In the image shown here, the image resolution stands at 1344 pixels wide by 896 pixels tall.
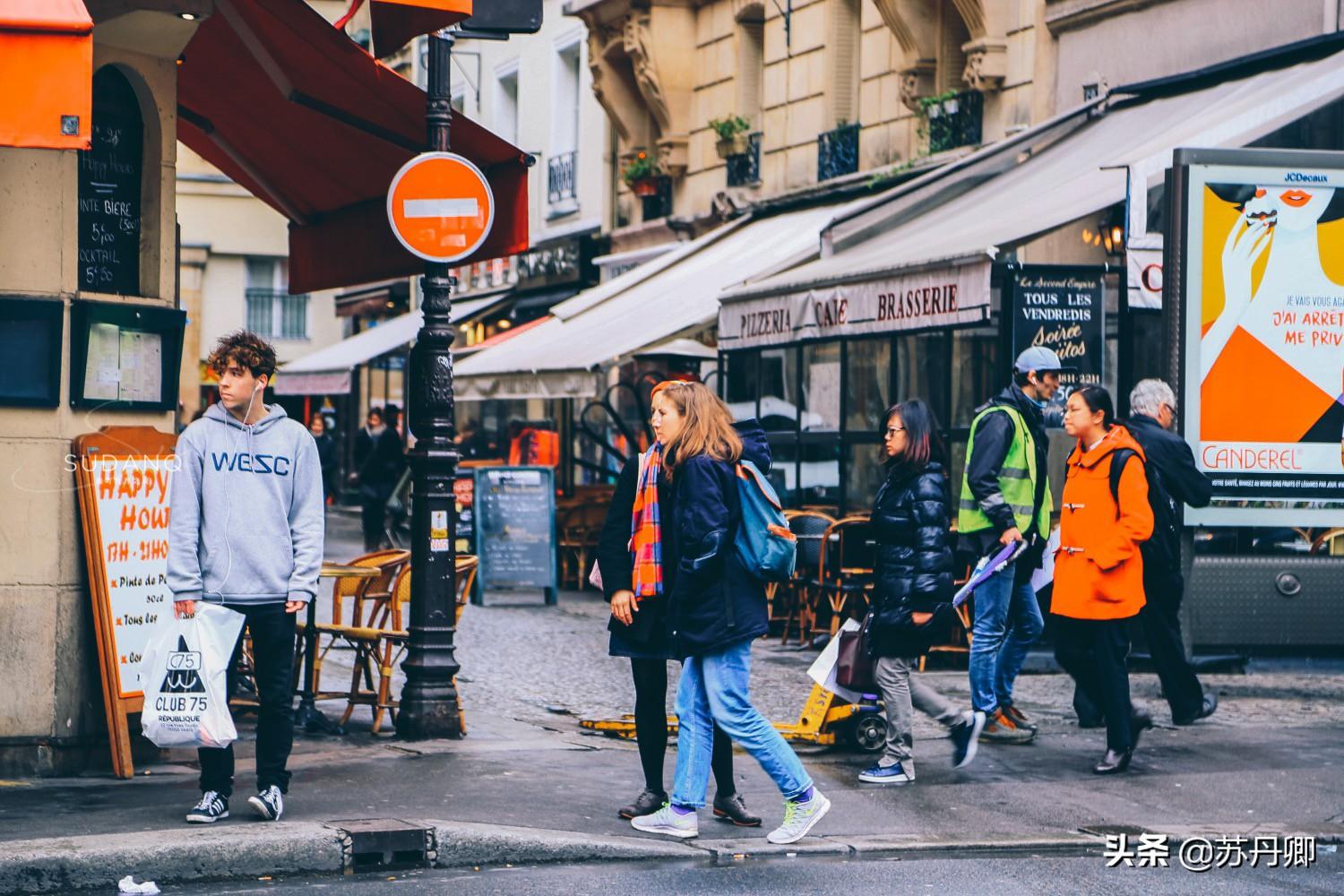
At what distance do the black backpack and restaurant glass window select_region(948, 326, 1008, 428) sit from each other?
184 inches

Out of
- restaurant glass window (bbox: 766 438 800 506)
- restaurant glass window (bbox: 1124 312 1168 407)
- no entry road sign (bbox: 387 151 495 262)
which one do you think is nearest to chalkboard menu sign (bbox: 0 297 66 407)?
no entry road sign (bbox: 387 151 495 262)

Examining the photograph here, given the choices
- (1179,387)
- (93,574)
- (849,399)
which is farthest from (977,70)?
(93,574)

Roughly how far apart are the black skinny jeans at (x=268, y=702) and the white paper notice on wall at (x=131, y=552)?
1.10 metres

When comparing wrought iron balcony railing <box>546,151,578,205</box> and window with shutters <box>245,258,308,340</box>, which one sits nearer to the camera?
wrought iron balcony railing <box>546,151,578,205</box>

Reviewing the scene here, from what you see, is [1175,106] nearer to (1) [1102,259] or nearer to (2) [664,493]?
(1) [1102,259]

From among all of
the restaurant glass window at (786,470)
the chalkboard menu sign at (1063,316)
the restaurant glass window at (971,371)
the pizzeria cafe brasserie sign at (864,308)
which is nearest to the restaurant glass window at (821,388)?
the restaurant glass window at (786,470)

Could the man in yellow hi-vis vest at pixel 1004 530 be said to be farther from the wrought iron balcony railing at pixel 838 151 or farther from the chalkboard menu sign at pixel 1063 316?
the wrought iron balcony railing at pixel 838 151

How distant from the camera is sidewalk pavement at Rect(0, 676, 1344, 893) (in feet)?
22.4

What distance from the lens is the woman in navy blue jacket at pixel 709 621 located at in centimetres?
735

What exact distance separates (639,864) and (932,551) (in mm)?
2175

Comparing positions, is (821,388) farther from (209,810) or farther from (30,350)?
(209,810)

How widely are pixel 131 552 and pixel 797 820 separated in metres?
3.07

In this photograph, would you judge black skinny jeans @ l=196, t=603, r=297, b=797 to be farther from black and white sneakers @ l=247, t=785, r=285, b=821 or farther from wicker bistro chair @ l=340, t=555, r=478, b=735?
wicker bistro chair @ l=340, t=555, r=478, b=735

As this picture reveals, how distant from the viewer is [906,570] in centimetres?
864
